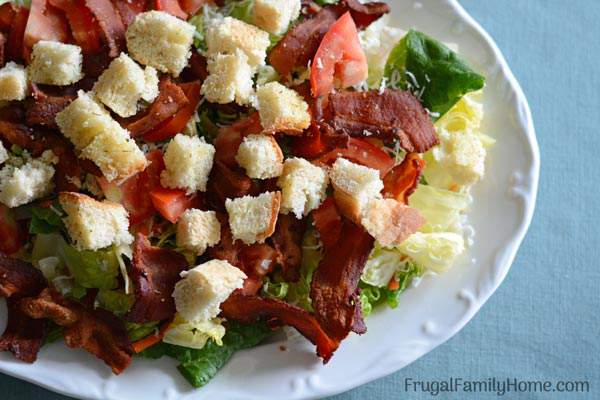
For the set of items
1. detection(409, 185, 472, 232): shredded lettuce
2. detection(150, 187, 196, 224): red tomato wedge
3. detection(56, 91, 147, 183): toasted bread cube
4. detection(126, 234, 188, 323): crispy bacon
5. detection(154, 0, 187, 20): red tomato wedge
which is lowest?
detection(126, 234, 188, 323): crispy bacon

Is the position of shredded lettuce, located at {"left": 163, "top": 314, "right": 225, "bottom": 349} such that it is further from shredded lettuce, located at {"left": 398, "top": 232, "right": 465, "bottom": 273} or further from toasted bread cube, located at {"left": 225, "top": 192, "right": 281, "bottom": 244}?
shredded lettuce, located at {"left": 398, "top": 232, "right": 465, "bottom": 273}

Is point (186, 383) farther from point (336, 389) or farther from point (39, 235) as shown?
point (39, 235)

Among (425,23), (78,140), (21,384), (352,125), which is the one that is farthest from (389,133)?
(21,384)

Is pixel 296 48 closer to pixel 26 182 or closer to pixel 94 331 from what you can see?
pixel 26 182

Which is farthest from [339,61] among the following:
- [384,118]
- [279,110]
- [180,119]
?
[180,119]

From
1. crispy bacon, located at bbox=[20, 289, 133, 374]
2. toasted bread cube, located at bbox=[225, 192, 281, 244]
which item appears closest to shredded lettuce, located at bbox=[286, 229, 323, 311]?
toasted bread cube, located at bbox=[225, 192, 281, 244]

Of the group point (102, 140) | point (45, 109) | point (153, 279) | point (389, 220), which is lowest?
point (153, 279)

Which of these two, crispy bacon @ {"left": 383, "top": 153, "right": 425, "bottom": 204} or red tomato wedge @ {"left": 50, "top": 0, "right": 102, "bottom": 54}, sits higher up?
crispy bacon @ {"left": 383, "top": 153, "right": 425, "bottom": 204}
